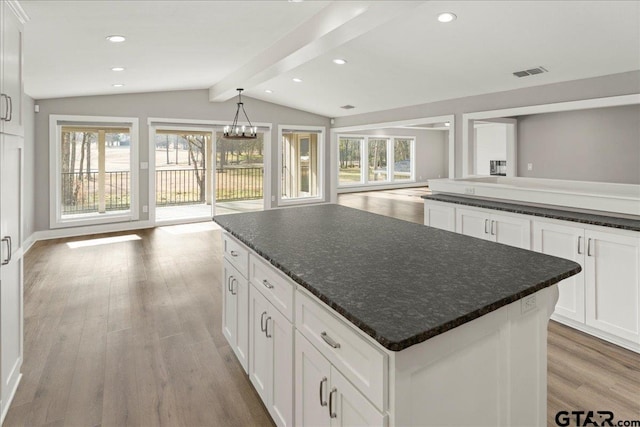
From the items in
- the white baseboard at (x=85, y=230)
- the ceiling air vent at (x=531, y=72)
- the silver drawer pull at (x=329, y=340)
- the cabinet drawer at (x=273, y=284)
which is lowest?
the white baseboard at (x=85, y=230)

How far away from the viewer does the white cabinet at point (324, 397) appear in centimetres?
111

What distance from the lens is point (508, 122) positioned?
26.8ft

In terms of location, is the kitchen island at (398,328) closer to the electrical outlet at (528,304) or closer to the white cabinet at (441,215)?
the electrical outlet at (528,304)

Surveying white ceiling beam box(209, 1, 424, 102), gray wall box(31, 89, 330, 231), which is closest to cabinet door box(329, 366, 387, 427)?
white ceiling beam box(209, 1, 424, 102)

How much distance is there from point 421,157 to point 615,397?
1313 cm

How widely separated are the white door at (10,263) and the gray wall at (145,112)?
16.2ft

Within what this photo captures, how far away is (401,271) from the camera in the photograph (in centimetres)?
151

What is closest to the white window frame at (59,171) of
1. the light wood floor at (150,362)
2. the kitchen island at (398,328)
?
the light wood floor at (150,362)

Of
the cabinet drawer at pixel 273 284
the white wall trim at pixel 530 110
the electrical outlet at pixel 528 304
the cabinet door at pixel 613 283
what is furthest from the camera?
the white wall trim at pixel 530 110

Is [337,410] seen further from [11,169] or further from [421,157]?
[421,157]

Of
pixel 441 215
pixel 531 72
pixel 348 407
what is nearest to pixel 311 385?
pixel 348 407

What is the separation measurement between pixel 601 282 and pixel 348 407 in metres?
2.35

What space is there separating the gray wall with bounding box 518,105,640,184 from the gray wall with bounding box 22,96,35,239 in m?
9.26

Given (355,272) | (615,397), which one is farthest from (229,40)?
(615,397)
